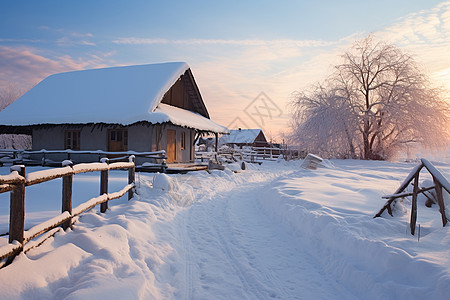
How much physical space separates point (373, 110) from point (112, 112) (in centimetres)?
1935

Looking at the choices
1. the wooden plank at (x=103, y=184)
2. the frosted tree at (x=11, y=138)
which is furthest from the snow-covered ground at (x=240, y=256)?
the frosted tree at (x=11, y=138)

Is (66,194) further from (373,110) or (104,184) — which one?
(373,110)

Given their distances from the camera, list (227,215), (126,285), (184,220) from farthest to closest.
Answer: (227,215) < (184,220) < (126,285)

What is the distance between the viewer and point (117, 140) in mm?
16062

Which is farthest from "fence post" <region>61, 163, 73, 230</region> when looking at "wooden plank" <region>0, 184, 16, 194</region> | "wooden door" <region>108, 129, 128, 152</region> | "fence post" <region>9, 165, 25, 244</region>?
"wooden door" <region>108, 129, 128, 152</region>

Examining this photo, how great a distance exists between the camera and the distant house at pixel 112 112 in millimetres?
14688

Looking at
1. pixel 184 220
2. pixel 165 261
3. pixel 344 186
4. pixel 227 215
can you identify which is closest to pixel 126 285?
pixel 165 261

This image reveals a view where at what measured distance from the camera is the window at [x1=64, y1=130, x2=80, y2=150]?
16.7m

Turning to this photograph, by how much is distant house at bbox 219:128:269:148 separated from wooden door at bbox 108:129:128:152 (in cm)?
4233

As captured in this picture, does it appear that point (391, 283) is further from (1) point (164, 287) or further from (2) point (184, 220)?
(2) point (184, 220)

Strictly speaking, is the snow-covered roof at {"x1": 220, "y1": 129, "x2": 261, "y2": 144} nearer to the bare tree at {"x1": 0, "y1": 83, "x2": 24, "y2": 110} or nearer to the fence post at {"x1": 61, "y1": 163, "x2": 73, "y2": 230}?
the bare tree at {"x1": 0, "y1": 83, "x2": 24, "y2": 110}

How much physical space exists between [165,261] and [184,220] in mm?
2333

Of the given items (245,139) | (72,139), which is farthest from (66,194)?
(245,139)

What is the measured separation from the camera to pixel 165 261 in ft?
13.2
